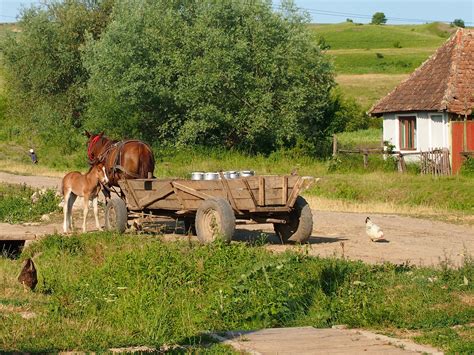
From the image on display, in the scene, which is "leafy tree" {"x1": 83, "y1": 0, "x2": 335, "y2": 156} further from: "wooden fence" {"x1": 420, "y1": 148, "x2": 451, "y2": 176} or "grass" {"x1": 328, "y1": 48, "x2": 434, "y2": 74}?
"grass" {"x1": 328, "y1": 48, "x2": 434, "y2": 74}

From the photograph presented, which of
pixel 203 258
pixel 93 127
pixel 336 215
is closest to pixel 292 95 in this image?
pixel 93 127

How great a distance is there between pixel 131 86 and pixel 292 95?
702 centimetres

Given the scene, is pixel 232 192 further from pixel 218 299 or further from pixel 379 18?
pixel 379 18

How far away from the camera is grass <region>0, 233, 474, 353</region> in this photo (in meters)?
10.7

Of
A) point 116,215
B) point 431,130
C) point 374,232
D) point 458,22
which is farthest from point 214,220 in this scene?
point 458,22

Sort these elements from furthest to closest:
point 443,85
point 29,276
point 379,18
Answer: point 379,18 → point 443,85 → point 29,276

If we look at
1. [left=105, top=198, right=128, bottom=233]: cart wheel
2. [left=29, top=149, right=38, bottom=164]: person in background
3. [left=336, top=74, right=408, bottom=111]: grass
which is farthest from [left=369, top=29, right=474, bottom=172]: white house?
[left=336, top=74, right=408, bottom=111]: grass

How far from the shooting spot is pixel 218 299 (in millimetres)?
12281

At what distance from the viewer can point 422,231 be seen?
21.0 meters

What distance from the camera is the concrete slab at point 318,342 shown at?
9523 mm

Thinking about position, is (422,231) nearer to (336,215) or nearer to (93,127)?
(336,215)

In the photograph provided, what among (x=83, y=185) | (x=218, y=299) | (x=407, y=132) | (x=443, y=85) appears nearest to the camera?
(x=218, y=299)

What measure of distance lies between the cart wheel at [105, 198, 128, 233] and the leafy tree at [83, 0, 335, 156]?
22821 millimetres

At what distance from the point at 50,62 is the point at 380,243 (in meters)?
39.4
